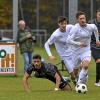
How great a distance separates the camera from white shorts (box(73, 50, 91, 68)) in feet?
53.1

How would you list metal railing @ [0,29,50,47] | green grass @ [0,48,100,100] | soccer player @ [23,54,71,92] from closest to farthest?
1. green grass @ [0,48,100,100]
2. soccer player @ [23,54,71,92]
3. metal railing @ [0,29,50,47]

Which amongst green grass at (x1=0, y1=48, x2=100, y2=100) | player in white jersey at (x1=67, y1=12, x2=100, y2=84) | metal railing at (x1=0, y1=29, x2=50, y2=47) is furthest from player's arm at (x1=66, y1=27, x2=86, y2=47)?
metal railing at (x1=0, y1=29, x2=50, y2=47)

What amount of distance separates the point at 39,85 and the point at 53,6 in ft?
115

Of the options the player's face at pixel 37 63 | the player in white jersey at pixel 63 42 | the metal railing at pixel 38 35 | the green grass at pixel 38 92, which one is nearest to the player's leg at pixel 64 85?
the green grass at pixel 38 92

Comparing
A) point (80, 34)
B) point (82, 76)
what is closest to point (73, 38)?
point (80, 34)

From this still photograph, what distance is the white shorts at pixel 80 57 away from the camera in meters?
16.2

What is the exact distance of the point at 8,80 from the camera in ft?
65.6

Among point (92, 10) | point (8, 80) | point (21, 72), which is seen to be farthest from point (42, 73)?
point (92, 10)

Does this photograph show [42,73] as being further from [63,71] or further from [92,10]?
[92,10]

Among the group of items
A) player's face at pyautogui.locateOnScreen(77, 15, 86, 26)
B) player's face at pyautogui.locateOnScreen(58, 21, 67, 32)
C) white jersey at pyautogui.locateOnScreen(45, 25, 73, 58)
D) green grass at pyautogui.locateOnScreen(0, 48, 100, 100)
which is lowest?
green grass at pyautogui.locateOnScreen(0, 48, 100, 100)

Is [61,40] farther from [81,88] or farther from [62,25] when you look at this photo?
[81,88]

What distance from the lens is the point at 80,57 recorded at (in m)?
16.5

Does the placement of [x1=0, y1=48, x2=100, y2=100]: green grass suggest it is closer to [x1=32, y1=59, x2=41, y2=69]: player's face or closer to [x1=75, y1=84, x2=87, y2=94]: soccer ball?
[x1=75, y1=84, x2=87, y2=94]: soccer ball

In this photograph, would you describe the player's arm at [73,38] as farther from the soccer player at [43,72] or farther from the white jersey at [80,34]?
the soccer player at [43,72]
